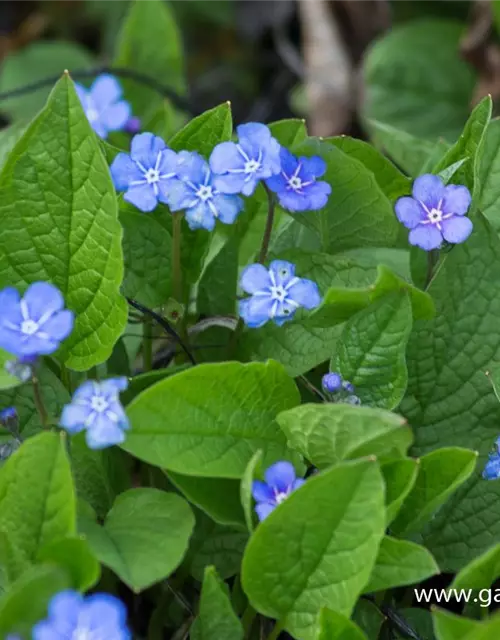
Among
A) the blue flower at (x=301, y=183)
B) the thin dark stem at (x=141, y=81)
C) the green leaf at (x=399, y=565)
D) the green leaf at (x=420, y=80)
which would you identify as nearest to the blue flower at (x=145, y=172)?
the blue flower at (x=301, y=183)

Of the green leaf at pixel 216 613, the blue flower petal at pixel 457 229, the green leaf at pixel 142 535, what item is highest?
the blue flower petal at pixel 457 229

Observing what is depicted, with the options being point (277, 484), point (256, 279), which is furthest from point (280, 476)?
point (256, 279)

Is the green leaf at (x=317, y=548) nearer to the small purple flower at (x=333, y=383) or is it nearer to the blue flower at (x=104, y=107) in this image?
the small purple flower at (x=333, y=383)

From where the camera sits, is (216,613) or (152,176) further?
(152,176)

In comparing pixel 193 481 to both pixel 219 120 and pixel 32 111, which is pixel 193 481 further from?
pixel 32 111

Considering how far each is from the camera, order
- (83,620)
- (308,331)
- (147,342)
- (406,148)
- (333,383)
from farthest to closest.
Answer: (406,148), (147,342), (308,331), (333,383), (83,620)

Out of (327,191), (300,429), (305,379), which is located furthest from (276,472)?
(327,191)

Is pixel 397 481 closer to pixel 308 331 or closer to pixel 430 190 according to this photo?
pixel 308 331
